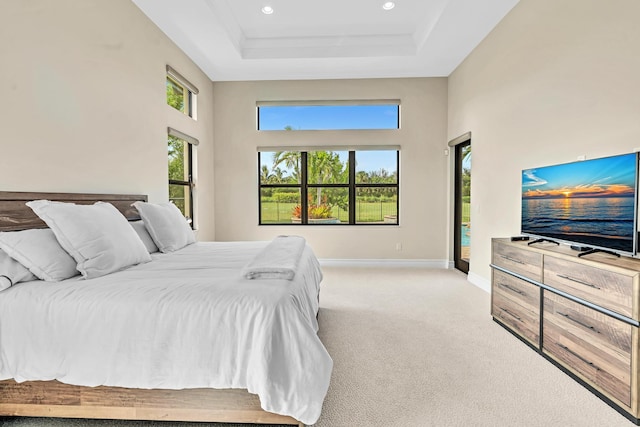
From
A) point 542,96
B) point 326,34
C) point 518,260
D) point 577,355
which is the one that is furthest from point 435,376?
point 326,34

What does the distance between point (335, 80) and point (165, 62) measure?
8.61 feet

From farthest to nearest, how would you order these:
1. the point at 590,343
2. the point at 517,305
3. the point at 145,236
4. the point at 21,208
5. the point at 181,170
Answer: the point at 181,170, the point at 145,236, the point at 517,305, the point at 21,208, the point at 590,343

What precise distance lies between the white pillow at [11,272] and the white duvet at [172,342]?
9cm

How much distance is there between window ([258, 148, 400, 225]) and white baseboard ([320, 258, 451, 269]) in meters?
0.64

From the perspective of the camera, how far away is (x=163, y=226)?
119 inches

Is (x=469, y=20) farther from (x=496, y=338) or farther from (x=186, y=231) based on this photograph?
(x=186, y=231)

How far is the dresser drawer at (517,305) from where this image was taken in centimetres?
253

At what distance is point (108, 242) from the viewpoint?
2.13 meters

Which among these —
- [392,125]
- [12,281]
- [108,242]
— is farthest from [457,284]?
[12,281]

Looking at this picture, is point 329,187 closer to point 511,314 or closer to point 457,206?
point 457,206

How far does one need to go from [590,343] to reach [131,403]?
8.40ft

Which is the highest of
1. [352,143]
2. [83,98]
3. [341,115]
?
[341,115]

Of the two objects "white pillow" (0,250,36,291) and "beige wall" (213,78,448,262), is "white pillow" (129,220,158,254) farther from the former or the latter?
"beige wall" (213,78,448,262)

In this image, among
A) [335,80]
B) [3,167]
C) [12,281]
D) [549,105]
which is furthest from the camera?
[335,80]
